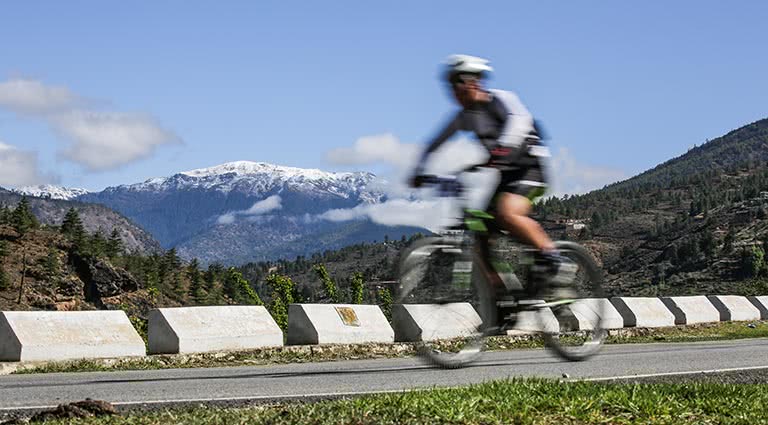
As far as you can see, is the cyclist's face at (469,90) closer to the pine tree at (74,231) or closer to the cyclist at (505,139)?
the cyclist at (505,139)

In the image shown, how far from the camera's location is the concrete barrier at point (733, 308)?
2669 centimetres

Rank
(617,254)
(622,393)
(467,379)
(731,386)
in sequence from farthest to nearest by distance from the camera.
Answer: (617,254) < (467,379) < (731,386) < (622,393)

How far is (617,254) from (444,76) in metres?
165

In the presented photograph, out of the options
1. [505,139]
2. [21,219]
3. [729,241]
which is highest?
[21,219]

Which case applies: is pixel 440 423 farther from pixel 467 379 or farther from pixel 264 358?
pixel 264 358

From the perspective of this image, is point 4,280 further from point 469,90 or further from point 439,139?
point 469,90

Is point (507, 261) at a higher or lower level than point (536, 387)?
higher

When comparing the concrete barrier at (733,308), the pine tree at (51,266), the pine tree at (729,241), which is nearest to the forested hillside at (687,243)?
the pine tree at (729,241)

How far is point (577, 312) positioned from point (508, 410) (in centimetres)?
277

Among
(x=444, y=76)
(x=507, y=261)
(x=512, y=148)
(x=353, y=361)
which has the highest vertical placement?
(x=444, y=76)

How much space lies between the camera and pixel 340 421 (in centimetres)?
563

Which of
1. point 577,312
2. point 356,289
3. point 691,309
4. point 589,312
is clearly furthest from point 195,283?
point 577,312

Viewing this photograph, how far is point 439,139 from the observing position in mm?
8195

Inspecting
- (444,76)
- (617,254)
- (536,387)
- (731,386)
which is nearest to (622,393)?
(536,387)
